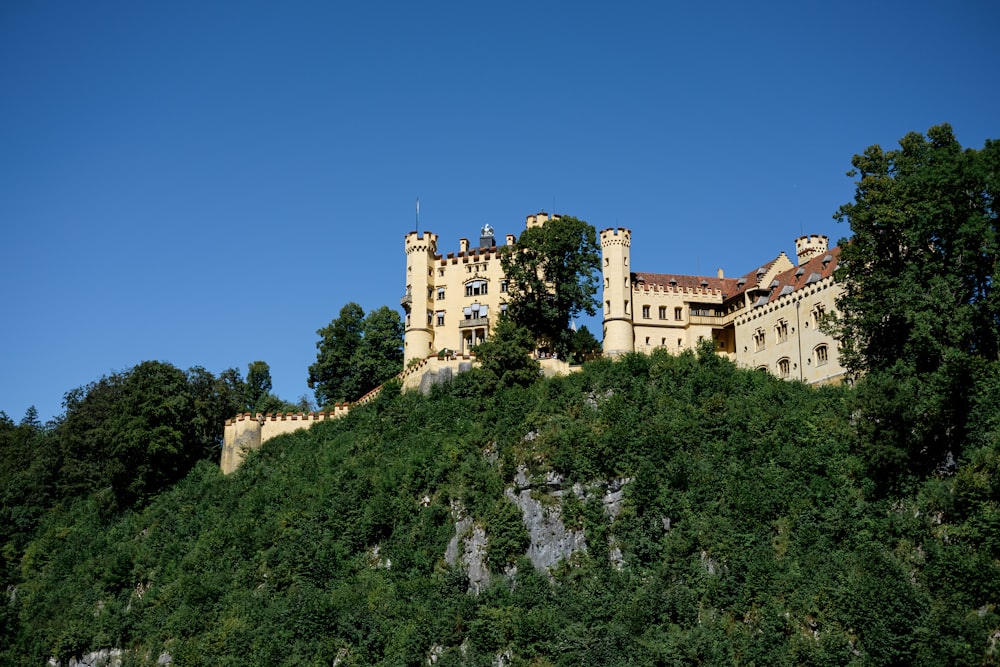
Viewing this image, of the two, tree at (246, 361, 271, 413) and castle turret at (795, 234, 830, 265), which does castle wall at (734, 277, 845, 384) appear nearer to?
castle turret at (795, 234, 830, 265)

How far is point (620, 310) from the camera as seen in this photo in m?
70.2

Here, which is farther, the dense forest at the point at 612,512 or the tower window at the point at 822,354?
the tower window at the point at 822,354

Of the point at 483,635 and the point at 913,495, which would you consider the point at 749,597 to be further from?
the point at 483,635

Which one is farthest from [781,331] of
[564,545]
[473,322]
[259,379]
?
[259,379]

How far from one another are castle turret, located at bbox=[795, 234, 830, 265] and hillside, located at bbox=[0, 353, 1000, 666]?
20003mm

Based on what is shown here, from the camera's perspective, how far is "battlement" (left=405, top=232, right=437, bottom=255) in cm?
7454

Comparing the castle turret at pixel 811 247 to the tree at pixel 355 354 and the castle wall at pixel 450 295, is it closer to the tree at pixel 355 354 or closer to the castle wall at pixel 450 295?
the castle wall at pixel 450 295

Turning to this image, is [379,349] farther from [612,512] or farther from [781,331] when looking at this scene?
[612,512]

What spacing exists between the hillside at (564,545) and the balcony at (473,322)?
27.1 feet

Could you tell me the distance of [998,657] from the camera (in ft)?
120

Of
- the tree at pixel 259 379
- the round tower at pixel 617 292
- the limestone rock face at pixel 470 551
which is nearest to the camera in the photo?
the limestone rock face at pixel 470 551

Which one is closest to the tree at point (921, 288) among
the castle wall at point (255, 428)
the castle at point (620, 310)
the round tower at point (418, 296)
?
the castle at point (620, 310)

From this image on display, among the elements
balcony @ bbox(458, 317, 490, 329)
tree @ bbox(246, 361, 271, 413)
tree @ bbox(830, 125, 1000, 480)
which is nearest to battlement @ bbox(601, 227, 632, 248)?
balcony @ bbox(458, 317, 490, 329)

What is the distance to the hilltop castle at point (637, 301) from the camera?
6850 centimetres
